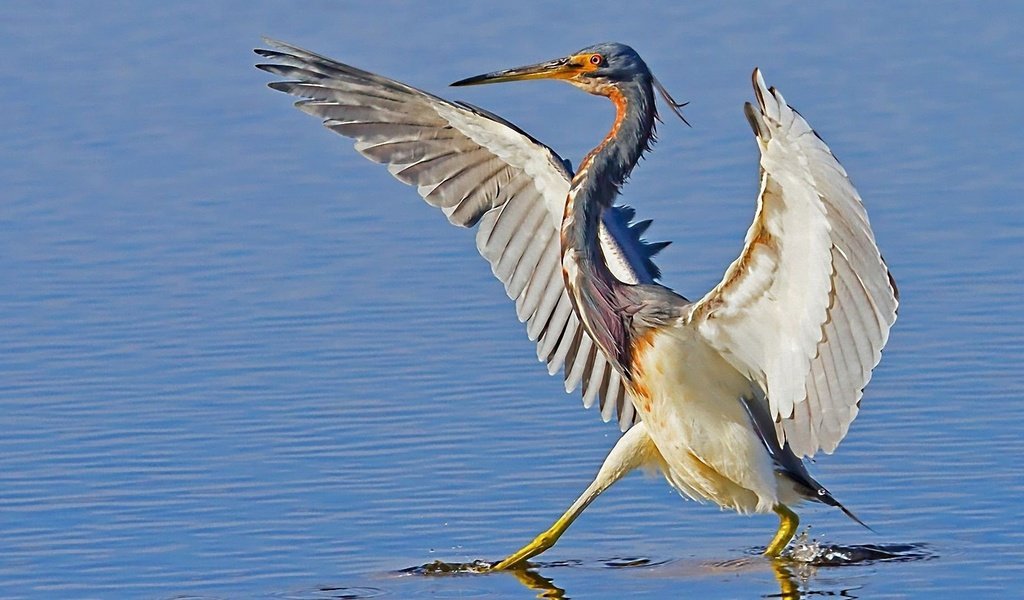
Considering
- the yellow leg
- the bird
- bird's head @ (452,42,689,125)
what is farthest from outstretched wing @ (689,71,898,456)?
bird's head @ (452,42,689,125)

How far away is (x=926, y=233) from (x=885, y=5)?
6.07m

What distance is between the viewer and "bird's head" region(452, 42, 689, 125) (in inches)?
344

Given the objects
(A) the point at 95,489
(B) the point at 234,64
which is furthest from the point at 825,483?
(B) the point at 234,64

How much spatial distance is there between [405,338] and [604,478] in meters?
2.48

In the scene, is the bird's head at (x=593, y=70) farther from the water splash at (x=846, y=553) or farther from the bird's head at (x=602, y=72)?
the water splash at (x=846, y=553)

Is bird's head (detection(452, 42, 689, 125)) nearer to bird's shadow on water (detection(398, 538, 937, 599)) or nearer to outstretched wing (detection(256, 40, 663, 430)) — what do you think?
outstretched wing (detection(256, 40, 663, 430))

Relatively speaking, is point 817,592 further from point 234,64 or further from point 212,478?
point 234,64

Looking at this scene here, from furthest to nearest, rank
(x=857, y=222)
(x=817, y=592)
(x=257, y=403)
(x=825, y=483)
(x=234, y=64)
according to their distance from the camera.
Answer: (x=234, y=64), (x=257, y=403), (x=825, y=483), (x=817, y=592), (x=857, y=222)

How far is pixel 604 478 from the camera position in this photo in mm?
8461

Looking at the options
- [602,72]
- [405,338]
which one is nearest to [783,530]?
[602,72]

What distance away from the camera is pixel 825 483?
29.5 ft

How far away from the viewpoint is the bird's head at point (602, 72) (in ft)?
28.6

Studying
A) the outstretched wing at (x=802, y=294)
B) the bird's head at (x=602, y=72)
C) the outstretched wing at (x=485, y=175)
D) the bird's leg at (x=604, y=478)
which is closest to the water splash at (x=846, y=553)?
the outstretched wing at (x=802, y=294)

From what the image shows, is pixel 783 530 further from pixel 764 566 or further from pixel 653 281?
pixel 653 281
